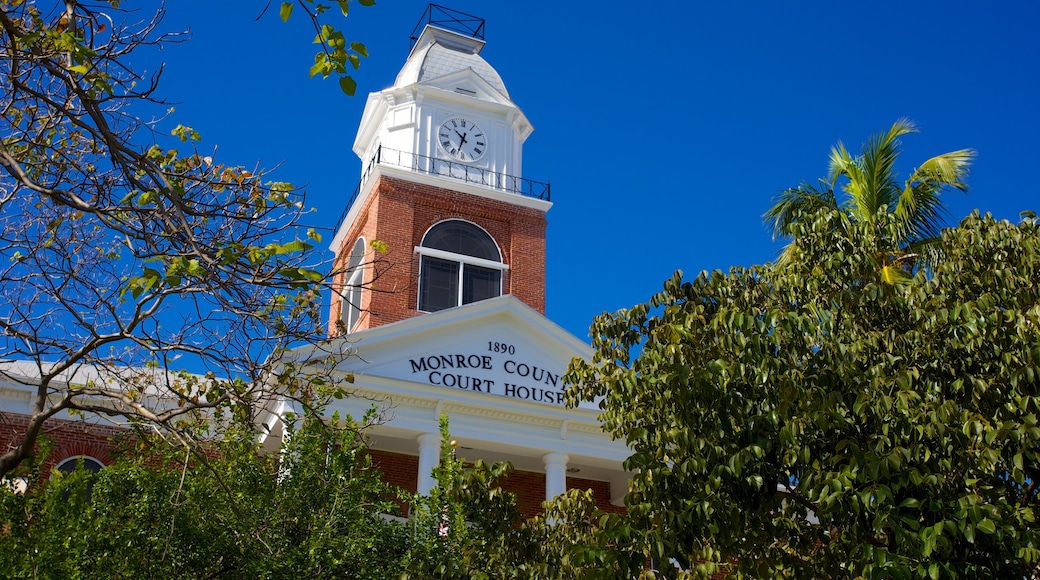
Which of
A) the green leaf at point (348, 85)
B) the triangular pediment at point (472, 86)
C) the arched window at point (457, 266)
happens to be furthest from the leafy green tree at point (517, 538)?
the triangular pediment at point (472, 86)

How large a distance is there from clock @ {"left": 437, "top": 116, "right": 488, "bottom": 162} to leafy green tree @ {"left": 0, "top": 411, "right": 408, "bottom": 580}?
18928 millimetres

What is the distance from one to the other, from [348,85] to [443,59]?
90.8 feet

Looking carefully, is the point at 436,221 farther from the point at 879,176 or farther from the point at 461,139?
the point at 879,176

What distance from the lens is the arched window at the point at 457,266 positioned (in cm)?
2875

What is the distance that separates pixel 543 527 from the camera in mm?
10914

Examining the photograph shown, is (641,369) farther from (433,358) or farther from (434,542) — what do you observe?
(433,358)

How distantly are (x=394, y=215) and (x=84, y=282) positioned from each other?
20.3m

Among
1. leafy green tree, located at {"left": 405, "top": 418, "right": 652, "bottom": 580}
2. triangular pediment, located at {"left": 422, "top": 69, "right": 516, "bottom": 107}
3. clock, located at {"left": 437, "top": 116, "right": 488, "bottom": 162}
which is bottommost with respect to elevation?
leafy green tree, located at {"left": 405, "top": 418, "right": 652, "bottom": 580}

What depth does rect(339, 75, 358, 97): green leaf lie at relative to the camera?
7043mm

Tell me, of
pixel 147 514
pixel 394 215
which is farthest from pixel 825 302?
pixel 394 215

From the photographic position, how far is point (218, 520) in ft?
40.1

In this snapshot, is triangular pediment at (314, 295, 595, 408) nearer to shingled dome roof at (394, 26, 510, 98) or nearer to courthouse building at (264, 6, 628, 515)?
courthouse building at (264, 6, 628, 515)

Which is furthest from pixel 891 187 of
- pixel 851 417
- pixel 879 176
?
pixel 851 417

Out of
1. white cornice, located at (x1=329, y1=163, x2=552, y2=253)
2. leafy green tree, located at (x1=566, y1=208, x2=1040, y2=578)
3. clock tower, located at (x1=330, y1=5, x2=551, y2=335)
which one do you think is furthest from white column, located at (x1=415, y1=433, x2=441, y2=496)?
leafy green tree, located at (x1=566, y1=208, x2=1040, y2=578)
